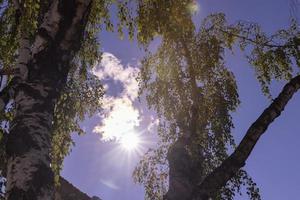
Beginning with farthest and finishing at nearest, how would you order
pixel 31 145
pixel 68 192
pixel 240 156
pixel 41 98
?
pixel 68 192, pixel 240 156, pixel 41 98, pixel 31 145

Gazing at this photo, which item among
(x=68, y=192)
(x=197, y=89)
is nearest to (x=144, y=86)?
(x=197, y=89)

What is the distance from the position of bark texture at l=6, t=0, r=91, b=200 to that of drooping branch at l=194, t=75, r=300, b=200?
267 centimetres

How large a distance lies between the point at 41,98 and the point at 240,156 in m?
3.21

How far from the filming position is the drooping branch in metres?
6.74

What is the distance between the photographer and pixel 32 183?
4621mm

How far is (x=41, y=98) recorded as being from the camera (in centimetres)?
525

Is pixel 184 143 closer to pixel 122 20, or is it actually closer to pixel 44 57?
pixel 122 20

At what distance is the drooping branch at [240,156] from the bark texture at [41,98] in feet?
8.77

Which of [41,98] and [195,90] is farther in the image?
[195,90]

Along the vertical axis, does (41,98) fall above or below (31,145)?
above

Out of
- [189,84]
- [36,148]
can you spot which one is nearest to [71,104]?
[189,84]

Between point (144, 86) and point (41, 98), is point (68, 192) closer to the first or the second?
point (144, 86)

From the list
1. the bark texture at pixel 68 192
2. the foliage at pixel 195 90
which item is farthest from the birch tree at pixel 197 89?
the bark texture at pixel 68 192

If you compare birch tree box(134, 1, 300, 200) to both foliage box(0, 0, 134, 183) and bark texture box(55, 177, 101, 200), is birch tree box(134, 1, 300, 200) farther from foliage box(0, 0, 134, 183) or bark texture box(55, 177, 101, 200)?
bark texture box(55, 177, 101, 200)
